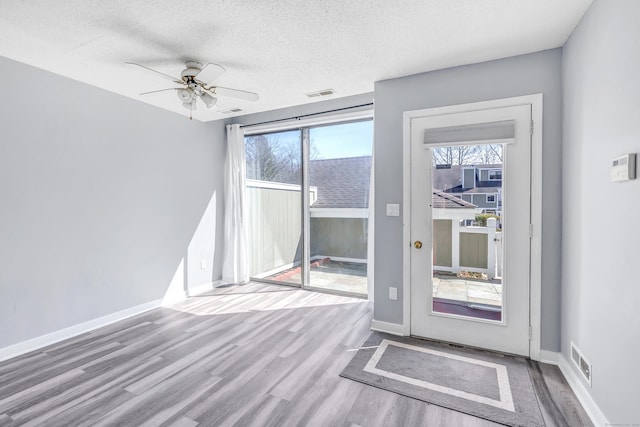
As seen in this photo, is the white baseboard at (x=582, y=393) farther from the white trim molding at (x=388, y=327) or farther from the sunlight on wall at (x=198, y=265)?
the sunlight on wall at (x=198, y=265)

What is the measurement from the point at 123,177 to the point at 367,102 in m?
3.08

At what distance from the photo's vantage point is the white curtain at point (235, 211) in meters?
4.71

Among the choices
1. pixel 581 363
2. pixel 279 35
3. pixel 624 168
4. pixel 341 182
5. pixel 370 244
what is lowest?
pixel 581 363

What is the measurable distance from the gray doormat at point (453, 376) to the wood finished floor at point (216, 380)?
85mm

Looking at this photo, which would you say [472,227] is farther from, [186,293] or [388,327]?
[186,293]

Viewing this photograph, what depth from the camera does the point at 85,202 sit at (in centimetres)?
311

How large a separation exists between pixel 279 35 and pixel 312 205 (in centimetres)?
257

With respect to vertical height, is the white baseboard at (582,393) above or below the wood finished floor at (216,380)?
above

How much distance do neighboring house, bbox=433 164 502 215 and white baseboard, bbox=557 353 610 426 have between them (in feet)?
4.11

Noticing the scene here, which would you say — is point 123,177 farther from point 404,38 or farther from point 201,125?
point 404,38

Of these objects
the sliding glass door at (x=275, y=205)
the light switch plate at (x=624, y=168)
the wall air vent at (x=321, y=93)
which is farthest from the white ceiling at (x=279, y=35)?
the sliding glass door at (x=275, y=205)

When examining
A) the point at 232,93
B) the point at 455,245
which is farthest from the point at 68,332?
the point at 455,245

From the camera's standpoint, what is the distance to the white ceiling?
6.25 feet

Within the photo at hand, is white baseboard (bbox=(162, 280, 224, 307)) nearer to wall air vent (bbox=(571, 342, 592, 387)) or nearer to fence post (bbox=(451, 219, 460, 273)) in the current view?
fence post (bbox=(451, 219, 460, 273))
